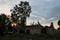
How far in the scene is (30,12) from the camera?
92250mm

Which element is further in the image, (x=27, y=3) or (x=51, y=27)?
(x=51, y=27)

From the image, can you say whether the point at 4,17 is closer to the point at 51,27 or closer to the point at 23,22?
the point at 23,22

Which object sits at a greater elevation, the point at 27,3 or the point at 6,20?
the point at 27,3

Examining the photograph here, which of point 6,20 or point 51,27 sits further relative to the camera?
point 51,27

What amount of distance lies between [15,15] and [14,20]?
255 cm

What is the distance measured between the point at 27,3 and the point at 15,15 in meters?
8.27

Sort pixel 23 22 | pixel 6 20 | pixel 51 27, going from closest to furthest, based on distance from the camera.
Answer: pixel 23 22, pixel 6 20, pixel 51 27

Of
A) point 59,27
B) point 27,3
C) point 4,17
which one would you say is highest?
point 27,3

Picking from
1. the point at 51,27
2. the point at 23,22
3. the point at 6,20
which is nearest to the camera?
the point at 23,22

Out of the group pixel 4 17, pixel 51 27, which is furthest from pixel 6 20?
pixel 51 27

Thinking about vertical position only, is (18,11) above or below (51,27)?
above

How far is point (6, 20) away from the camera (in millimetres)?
95875

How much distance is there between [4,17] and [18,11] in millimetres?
7487

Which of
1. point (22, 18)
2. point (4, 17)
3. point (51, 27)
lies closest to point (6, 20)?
point (4, 17)
